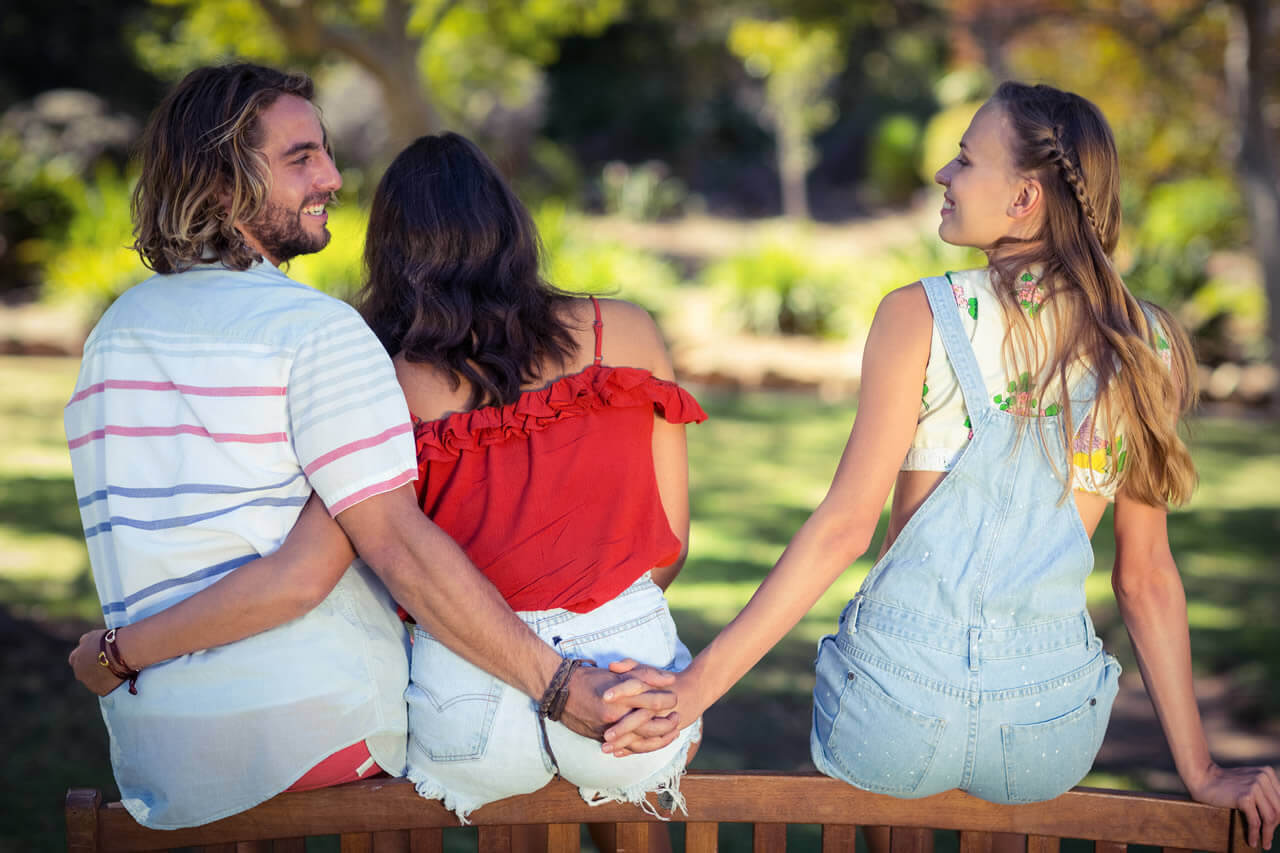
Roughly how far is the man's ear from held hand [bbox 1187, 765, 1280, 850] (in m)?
0.99

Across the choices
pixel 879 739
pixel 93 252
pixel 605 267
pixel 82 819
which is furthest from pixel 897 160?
pixel 82 819

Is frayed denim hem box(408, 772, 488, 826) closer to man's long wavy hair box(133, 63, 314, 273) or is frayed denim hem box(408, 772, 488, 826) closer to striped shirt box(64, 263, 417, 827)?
striped shirt box(64, 263, 417, 827)

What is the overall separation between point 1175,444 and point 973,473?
0.34 metres

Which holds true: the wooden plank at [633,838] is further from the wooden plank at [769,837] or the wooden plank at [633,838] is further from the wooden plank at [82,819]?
the wooden plank at [82,819]

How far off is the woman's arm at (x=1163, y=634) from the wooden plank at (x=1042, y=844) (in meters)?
0.25

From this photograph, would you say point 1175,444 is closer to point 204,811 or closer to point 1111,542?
point 204,811

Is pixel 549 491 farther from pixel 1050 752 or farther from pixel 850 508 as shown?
pixel 1050 752

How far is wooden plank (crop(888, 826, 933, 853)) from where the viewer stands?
202 cm

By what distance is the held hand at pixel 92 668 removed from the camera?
194cm

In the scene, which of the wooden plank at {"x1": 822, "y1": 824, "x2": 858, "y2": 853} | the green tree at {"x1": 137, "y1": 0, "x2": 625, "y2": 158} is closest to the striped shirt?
the wooden plank at {"x1": 822, "y1": 824, "x2": 858, "y2": 853}

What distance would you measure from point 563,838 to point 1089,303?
1266mm

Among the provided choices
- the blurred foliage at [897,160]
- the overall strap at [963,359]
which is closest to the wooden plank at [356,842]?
the overall strap at [963,359]

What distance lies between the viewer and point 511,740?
1.99 m

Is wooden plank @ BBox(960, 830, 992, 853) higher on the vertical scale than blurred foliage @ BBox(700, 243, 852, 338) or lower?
lower
